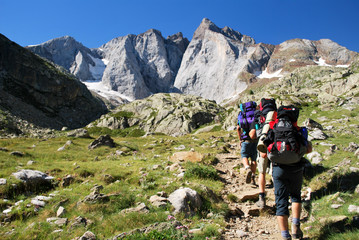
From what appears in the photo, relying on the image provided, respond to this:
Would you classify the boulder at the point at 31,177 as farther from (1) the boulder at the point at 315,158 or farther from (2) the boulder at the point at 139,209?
(1) the boulder at the point at 315,158

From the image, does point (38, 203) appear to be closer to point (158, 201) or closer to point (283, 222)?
point (158, 201)

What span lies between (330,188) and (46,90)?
107 m

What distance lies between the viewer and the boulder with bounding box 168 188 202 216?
226 inches

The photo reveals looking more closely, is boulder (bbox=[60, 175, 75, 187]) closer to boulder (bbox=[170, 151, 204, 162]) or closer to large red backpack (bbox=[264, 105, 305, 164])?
boulder (bbox=[170, 151, 204, 162])

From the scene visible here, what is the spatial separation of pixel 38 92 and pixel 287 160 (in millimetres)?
105143

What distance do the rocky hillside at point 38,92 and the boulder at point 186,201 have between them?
78.5 meters

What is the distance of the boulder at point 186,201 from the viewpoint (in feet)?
18.8

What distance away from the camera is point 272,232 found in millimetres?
5141

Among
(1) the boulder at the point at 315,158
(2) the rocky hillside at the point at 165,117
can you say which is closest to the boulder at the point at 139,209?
(1) the boulder at the point at 315,158

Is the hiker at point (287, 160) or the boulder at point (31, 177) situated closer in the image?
the hiker at point (287, 160)

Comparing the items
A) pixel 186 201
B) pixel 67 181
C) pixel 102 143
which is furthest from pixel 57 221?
pixel 102 143

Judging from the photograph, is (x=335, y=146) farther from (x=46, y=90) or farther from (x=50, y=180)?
(x=46, y=90)

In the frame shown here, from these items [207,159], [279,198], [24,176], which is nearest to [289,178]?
[279,198]

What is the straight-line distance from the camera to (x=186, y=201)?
5.92 meters
